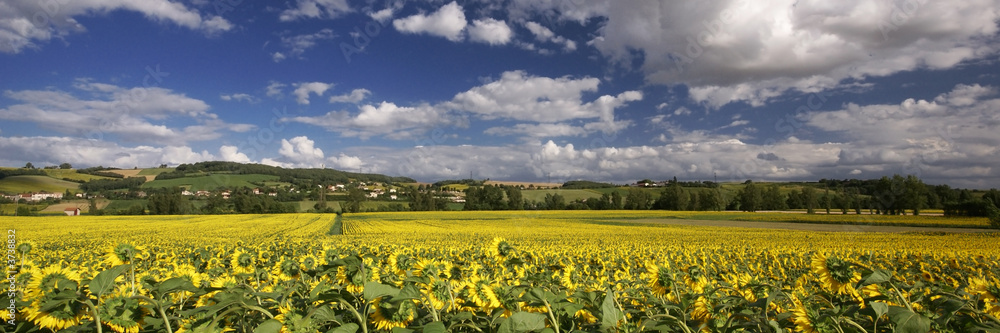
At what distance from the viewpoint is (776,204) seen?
83.2 metres

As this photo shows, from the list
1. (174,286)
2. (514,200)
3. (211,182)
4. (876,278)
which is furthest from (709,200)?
(211,182)

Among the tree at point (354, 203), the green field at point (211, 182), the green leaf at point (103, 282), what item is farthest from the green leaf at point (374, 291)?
the green field at point (211, 182)

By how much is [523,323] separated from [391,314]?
0.57 m

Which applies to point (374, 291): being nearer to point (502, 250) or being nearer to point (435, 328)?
point (435, 328)

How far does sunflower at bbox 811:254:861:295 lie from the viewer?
87.2 inches

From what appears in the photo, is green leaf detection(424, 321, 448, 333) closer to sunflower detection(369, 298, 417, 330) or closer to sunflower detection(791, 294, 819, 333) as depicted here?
sunflower detection(369, 298, 417, 330)

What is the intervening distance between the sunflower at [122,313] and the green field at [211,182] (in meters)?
112

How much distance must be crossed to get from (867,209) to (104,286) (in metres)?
93.2

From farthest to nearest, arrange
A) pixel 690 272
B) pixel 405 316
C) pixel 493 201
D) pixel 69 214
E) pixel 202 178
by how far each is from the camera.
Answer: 1. pixel 202 178
2. pixel 493 201
3. pixel 69 214
4. pixel 690 272
5. pixel 405 316

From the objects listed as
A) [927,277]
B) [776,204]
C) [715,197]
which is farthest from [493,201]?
[927,277]

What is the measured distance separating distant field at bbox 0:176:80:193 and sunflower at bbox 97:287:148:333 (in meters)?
97.6

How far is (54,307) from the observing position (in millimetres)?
1625

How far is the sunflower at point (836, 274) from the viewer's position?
7.27 ft

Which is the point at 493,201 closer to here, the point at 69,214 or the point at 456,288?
the point at 69,214
